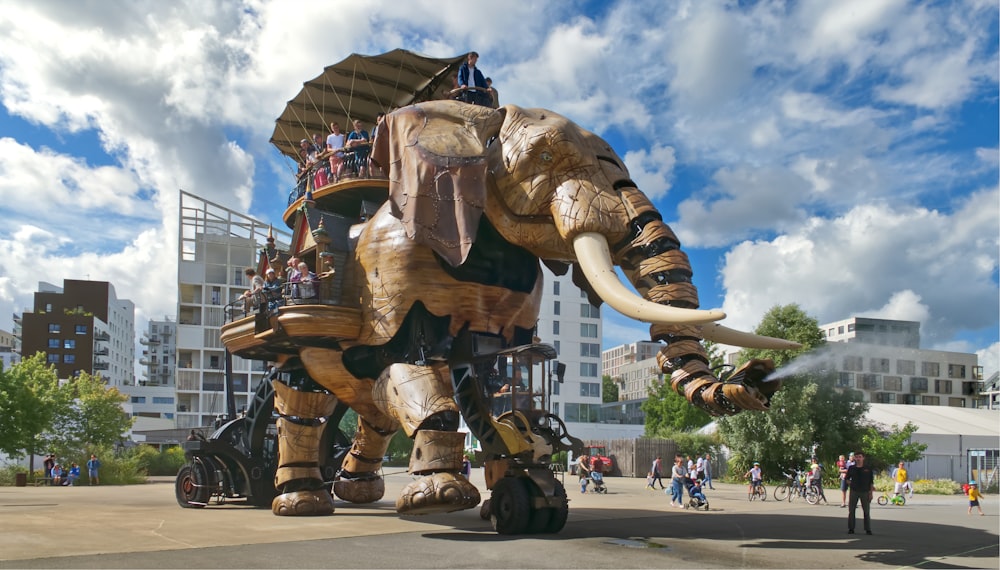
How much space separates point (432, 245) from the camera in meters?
10.7

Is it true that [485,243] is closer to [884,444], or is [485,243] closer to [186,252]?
[884,444]

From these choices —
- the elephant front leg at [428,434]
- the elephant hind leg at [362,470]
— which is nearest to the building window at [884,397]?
the elephant hind leg at [362,470]

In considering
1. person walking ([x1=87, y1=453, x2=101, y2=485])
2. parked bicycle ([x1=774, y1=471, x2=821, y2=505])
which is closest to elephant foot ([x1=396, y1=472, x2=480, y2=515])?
parked bicycle ([x1=774, y1=471, x2=821, y2=505])

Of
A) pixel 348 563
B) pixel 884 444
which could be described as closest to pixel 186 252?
pixel 884 444

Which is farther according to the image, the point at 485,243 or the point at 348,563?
the point at 485,243

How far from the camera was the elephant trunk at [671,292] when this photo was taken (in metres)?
9.26

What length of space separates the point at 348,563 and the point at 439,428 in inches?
96.7

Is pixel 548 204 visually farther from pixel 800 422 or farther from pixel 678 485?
pixel 800 422

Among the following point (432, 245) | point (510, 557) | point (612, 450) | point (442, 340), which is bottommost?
point (612, 450)

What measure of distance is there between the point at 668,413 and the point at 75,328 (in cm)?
6048

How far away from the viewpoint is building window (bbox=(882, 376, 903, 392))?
25.4m

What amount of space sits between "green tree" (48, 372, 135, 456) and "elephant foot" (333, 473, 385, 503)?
24690 mm

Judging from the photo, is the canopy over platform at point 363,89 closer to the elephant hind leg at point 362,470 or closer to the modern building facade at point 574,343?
the elephant hind leg at point 362,470

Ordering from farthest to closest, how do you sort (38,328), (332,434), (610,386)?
(610,386) → (38,328) → (332,434)
